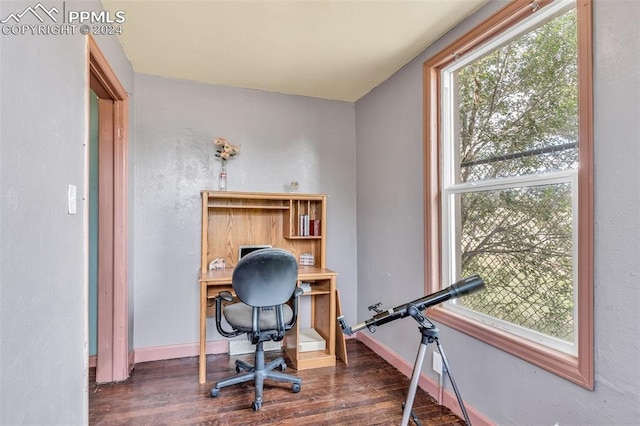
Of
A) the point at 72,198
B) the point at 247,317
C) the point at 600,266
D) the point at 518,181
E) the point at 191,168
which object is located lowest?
the point at 247,317

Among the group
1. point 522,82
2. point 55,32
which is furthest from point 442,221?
point 55,32

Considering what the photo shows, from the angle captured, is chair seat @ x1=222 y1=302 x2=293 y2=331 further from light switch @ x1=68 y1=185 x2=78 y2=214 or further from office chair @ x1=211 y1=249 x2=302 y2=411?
light switch @ x1=68 y1=185 x2=78 y2=214

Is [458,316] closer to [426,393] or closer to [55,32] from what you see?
[426,393]

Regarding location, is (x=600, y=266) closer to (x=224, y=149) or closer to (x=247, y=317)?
(x=247, y=317)

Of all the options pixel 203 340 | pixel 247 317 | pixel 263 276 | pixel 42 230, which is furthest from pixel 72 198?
pixel 203 340

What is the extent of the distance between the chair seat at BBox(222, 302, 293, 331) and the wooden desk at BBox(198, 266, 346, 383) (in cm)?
22

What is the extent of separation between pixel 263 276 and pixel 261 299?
0.15m

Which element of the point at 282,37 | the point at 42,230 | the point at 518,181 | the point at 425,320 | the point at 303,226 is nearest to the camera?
the point at 42,230

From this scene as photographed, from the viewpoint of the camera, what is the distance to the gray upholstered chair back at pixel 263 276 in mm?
1962

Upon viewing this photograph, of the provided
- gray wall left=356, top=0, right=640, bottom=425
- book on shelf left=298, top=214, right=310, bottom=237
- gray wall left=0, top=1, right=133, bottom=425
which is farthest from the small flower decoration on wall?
gray wall left=356, top=0, right=640, bottom=425

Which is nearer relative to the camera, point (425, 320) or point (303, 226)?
point (425, 320)

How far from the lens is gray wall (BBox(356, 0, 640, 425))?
1152 millimetres

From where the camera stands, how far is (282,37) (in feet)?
6.92

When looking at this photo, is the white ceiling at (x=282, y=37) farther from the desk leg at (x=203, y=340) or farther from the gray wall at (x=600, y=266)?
the desk leg at (x=203, y=340)
